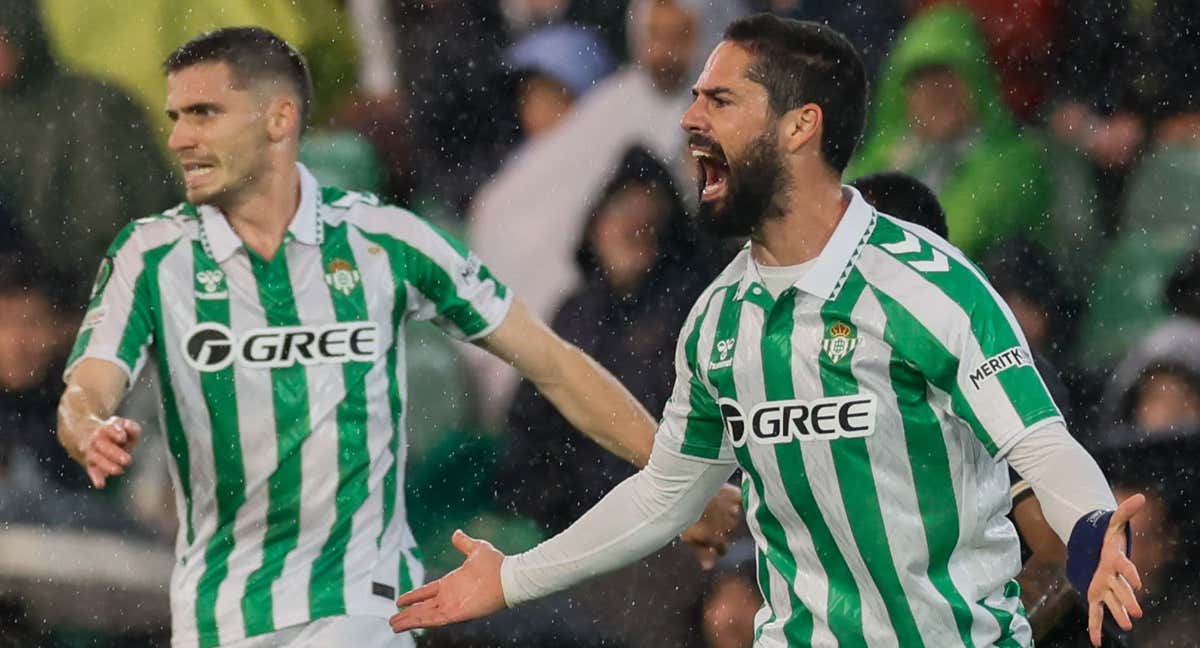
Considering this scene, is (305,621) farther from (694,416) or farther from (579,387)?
(694,416)

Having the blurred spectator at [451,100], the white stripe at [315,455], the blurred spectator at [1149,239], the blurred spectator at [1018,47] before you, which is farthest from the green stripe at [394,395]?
the blurred spectator at [1018,47]

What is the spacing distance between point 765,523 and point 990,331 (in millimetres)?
515

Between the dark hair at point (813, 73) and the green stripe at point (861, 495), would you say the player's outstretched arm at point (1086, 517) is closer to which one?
the green stripe at point (861, 495)

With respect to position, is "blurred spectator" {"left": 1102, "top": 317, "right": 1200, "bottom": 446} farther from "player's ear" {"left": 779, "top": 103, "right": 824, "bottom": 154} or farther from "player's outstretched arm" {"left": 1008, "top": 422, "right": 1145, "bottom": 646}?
"player's outstretched arm" {"left": 1008, "top": 422, "right": 1145, "bottom": 646}

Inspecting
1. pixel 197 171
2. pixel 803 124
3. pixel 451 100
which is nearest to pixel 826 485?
pixel 803 124

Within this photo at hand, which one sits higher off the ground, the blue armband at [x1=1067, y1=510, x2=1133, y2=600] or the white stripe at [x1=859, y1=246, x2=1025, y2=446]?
the white stripe at [x1=859, y1=246, x2=1025, y2=446]

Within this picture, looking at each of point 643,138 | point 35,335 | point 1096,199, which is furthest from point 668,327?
point 35,335

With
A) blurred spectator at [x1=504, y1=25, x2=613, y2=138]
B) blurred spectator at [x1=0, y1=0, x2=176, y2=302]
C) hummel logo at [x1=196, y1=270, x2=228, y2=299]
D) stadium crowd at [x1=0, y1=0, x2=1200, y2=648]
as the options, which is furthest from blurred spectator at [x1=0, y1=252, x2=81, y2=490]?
hummel logo at [x1=196, y1=270, x2=228, y2=299]

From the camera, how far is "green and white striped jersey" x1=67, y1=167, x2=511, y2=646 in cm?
399

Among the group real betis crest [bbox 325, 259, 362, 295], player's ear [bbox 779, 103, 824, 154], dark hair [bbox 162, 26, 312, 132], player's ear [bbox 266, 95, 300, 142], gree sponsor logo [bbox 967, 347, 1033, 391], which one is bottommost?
gree sponsor logo [bbox 967, 347, 1033, 391]

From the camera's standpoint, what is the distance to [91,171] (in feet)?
19.6

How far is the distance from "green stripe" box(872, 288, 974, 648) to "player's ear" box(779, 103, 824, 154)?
1.16ft

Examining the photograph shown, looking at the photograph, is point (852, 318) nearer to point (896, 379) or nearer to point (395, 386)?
point (896, 379)

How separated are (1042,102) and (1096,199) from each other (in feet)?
1.13
